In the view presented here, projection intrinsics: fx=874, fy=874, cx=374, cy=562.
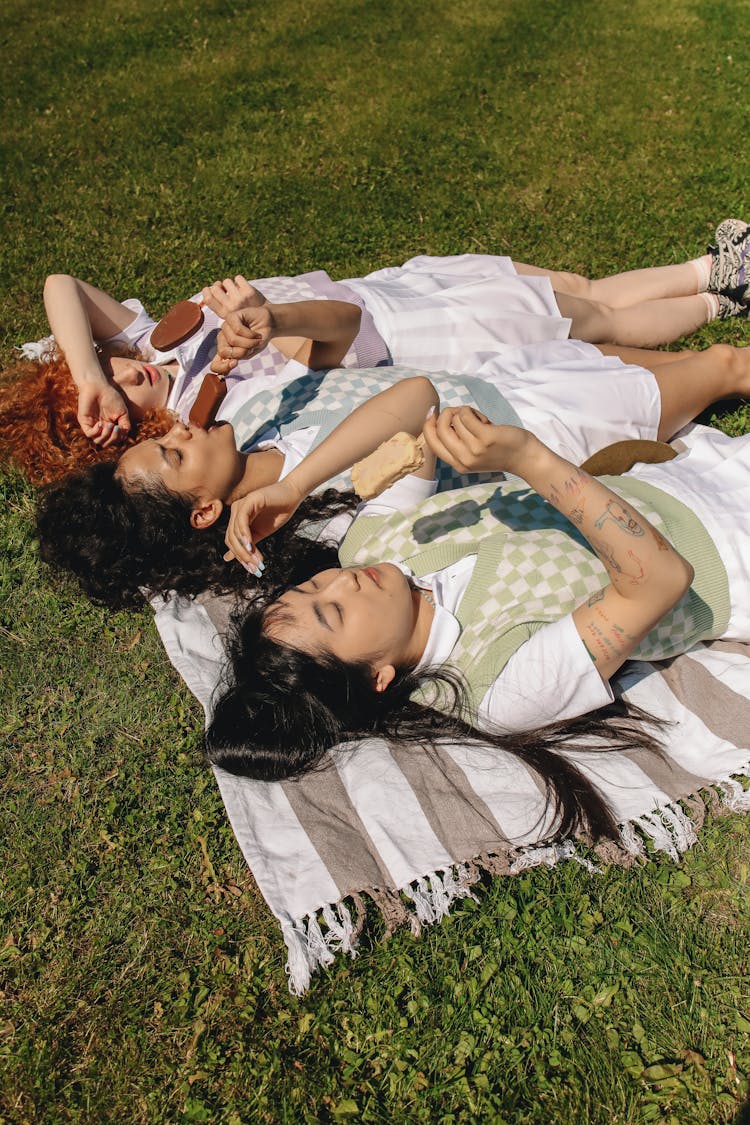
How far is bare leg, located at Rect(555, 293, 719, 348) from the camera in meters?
4.45

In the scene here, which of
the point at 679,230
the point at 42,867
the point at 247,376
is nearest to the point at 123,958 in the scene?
the point at 42,867

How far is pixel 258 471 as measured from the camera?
383 cm

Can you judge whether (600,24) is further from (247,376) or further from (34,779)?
(34,779)

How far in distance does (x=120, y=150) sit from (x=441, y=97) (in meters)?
2.55

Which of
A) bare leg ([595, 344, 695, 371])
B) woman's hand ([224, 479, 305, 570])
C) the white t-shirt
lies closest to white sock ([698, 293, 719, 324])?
bare leg ([595, 344, 695, 371])

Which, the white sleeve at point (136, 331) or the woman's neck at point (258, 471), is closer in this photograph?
the woman's neck at point (258, 471)

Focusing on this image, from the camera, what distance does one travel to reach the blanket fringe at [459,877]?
2.67 m

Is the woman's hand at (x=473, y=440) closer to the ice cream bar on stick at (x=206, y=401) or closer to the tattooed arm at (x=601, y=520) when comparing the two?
the tattooed arm at (x=601, y=520)

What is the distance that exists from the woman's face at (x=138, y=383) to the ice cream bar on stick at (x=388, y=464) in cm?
182

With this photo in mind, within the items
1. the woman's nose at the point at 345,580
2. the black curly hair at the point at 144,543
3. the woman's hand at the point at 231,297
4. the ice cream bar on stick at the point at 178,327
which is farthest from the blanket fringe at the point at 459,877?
the ice cream bar on stick at the point at 178,327

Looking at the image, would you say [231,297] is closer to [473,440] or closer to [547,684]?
[473,440]

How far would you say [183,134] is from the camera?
694cm

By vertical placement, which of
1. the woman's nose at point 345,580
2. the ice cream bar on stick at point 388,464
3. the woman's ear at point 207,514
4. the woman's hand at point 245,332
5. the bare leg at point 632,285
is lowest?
the woman's ear at point 207,514

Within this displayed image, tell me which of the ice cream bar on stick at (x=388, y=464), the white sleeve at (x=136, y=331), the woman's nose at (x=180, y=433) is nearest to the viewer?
the ice cream bar on stick at (x=388, y=464)
